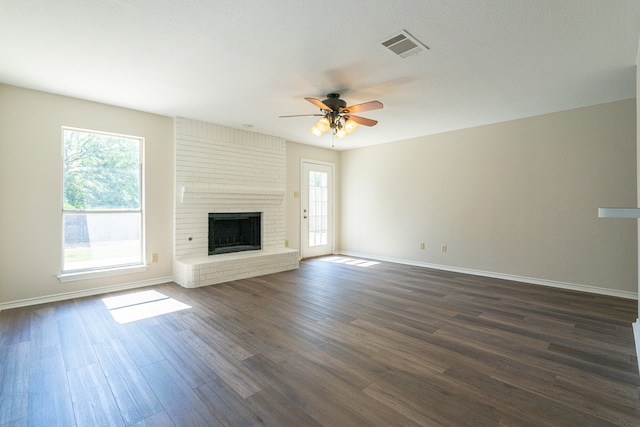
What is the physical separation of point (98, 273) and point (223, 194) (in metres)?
2.06

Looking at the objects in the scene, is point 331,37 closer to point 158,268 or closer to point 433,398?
point 433,398

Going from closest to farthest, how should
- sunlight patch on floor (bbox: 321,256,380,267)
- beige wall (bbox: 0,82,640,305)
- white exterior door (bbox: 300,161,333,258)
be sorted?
1. beige wall (bbox: 0,82,640,305)
2. sunlight patch on floor (bbox: 321,256,380,267)
3. white exterior door (bbox: 300,161,333,258)

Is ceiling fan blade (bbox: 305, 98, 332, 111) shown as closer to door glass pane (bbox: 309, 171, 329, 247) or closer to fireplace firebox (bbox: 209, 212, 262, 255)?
fireplace firebox (bbox: 209, 212, 262, 255)

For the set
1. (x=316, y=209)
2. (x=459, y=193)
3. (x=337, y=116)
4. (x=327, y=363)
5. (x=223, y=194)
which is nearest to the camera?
(x=327, y=363)

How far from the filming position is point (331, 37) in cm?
240

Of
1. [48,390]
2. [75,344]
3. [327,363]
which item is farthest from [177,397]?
[75,344]

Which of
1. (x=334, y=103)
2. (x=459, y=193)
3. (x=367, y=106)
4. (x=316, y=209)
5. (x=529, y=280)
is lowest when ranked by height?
(x=529, y=280)

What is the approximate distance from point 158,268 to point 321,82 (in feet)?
11.8

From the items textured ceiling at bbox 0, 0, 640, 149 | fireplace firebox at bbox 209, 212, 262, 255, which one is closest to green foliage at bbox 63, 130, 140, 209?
textured ceiling at bbox 0, 0, 640, 149

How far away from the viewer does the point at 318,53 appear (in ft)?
8.69

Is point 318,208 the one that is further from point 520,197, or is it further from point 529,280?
point 529,280

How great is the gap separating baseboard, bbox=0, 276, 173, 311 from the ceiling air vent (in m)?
4.35

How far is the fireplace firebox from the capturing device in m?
5.10

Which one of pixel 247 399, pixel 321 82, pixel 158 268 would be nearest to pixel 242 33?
pixel 321 82
